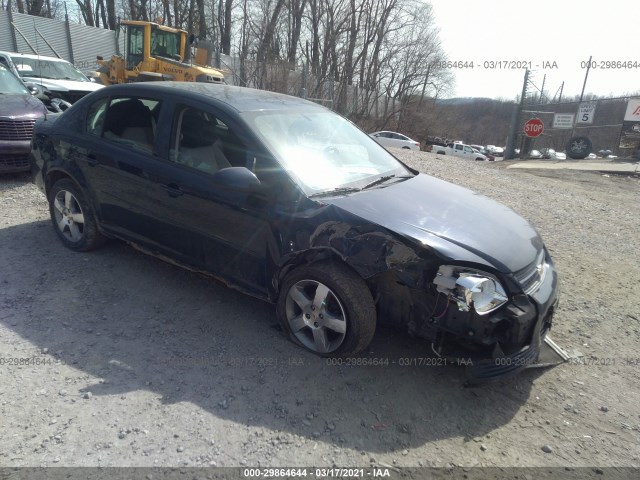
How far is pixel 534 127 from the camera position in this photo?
1819 centimetres

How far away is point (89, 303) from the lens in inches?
144

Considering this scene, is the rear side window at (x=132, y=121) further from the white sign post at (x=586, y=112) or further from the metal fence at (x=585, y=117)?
the white sign post at (x=586, y=112)

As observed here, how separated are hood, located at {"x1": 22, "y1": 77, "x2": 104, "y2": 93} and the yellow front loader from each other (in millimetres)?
2152

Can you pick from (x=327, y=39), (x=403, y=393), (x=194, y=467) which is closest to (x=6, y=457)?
(x=194, y=467)

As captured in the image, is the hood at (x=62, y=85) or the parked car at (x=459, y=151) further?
the parked car at (x=459, y=151)

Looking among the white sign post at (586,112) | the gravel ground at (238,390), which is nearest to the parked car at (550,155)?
the white sign post at (586,112)

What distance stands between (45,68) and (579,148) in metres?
19.6

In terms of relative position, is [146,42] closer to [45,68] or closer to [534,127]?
[45,68]

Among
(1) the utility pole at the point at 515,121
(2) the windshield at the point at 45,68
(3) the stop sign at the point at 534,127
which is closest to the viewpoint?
(2) the windshield at the point at 45,68

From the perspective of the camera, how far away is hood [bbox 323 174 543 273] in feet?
9.07

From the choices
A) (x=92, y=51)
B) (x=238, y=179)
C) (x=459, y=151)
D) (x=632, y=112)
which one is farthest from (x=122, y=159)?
(x=459, y=151)

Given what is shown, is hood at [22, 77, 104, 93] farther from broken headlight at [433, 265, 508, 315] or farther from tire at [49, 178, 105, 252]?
broken headlight at [433, 265, 508, 315]

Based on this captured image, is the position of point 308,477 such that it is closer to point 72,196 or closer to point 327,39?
point 72,196

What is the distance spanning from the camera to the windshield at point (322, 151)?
3.25 m
